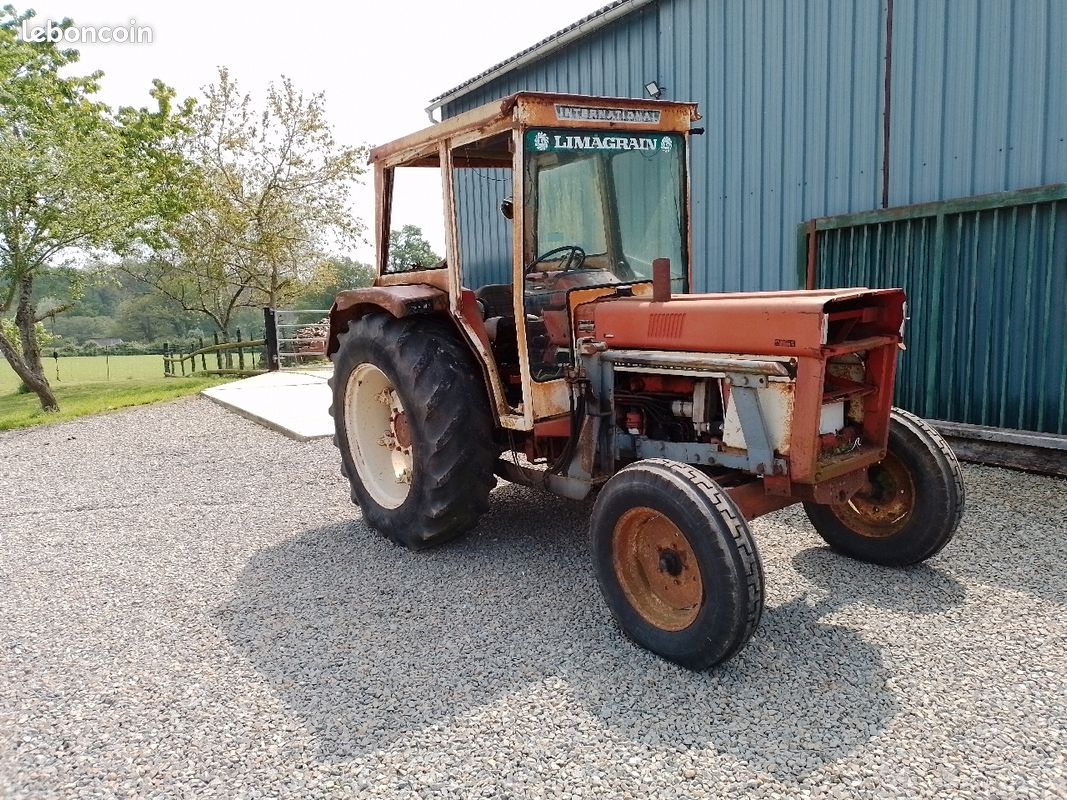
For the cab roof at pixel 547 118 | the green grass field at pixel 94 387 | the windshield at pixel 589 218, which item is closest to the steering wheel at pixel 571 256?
the windshield at pixel 589 218

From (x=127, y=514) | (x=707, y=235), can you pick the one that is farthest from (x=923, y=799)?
(x=707, y=235)

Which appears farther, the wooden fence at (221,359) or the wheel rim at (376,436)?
the wooden fence at (221,359)

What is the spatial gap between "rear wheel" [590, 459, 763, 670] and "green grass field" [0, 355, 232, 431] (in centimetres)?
1064

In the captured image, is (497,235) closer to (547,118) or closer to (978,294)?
(547,118)

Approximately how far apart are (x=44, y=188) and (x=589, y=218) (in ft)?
42.1

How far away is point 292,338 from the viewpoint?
651 inches

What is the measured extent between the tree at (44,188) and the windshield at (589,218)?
1253 cm

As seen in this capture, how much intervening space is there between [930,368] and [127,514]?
19.8ft

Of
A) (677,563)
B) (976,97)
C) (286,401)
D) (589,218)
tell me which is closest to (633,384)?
(589,218)

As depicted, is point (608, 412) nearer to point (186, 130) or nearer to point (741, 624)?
point (741, 624)

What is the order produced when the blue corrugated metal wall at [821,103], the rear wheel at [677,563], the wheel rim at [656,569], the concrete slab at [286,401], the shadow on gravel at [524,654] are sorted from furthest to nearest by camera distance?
the concrete slab at [286,401] → the blue corrugated metal wall at [821,103] → the wheel rim at [656,569] → the rear wheel at [677,563] → the shadow on gravel at [524,654]

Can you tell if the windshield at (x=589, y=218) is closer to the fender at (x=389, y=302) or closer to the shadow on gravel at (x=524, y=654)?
the fender at (x=389, y=302)

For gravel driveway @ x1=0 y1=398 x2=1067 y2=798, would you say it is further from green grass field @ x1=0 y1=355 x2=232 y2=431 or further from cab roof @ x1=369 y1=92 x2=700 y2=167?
green grass field @ x1=0 y1=355 x2=232 y2=431

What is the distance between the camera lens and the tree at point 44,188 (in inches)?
514
